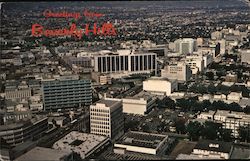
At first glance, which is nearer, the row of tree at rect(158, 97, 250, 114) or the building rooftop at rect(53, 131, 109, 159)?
the building rooftop at rect(53, 131, 109, 159)

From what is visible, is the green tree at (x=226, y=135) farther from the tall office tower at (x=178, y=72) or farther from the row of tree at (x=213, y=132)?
the tall office tower at (x=178, y=72)

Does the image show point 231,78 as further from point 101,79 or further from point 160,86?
point 101,79

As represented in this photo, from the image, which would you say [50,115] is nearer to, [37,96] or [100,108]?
[37,96]

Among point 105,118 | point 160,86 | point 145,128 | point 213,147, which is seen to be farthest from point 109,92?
point 213,147

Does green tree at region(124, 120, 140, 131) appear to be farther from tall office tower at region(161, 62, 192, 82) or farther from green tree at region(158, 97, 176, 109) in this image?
tall office tower at region(161, 62, 192, 82)

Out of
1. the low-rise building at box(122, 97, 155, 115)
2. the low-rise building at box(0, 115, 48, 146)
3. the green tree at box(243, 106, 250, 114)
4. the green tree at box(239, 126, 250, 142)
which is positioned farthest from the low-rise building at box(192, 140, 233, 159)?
the low-rise building at box(0, 115, 48, 146)

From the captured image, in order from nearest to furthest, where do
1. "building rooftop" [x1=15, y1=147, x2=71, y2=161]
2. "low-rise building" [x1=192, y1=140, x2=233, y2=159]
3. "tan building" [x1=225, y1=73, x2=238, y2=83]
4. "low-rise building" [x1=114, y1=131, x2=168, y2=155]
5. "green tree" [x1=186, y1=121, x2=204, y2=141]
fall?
1. "building rooftop" [x1=15, y1=147, x2=71, y2=161]
2. "low-rise building" [x1=192, y1=140, x2=233, y2=159]
3. "low-rise building" [x1=114, y1=131, x2=168, y2=155]
4. "green tree" [x1=186, y1=121, x2=204, y2=141]
5. "tan building" [x1=225, y1=73, x2=238, y2=83]

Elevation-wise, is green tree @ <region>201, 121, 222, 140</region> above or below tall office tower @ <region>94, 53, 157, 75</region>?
below
